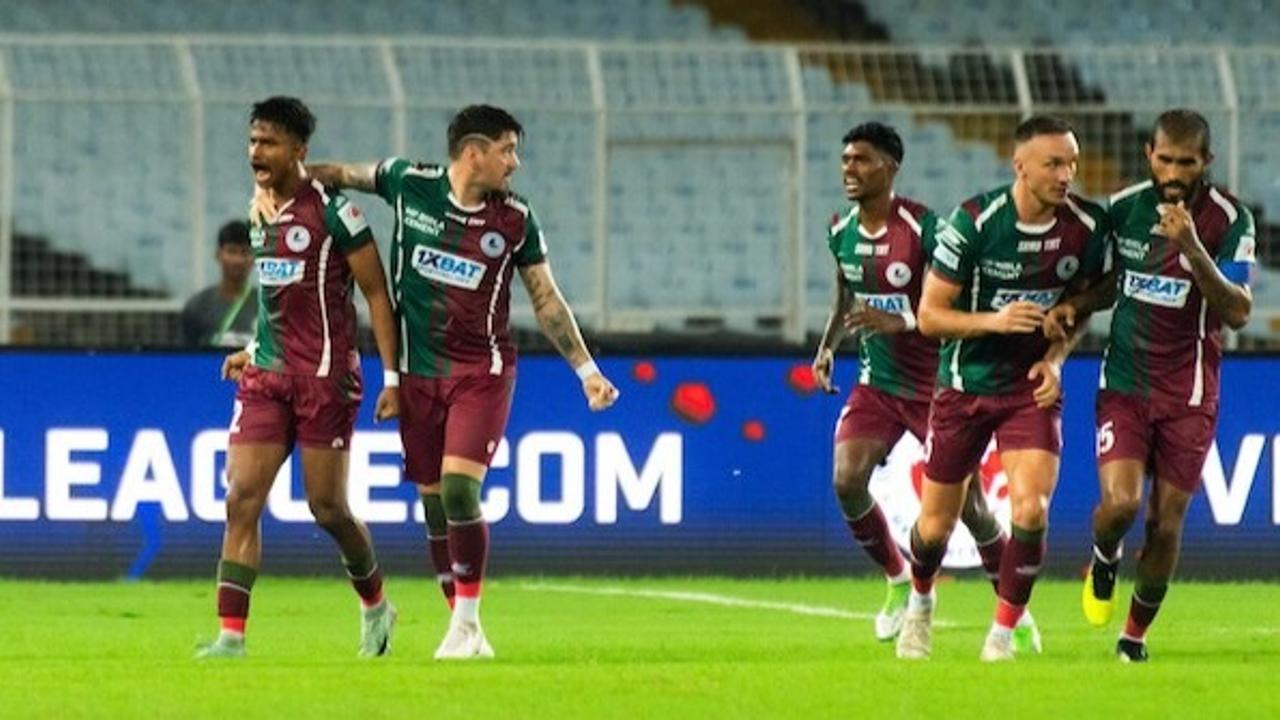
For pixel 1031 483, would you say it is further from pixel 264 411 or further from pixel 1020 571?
pixel 264 411

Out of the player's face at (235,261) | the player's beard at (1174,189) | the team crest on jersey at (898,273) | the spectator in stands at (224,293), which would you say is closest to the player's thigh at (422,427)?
the team crest on jersey at (898,273)

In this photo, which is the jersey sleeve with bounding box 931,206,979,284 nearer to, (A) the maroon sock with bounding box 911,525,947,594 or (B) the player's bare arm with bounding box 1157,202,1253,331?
(B) the player's bare arm with bounding box 1157,202,1253,331

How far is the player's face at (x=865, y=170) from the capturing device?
1391 centimetres

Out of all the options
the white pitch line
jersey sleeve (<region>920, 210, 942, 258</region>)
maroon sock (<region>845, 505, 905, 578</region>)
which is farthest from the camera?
the white pitch line

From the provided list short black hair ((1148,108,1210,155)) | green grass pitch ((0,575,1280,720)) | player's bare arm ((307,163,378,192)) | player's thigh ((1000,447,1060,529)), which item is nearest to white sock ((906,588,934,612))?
green grass pitch ((0,575,1280,720))

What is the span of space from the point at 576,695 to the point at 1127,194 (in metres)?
3.23

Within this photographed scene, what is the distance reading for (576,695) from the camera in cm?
1048

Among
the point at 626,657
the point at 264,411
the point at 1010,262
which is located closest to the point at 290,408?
the point at 264,411

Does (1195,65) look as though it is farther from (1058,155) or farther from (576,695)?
(576,695)

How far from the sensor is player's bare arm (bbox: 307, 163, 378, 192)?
12.6 meters

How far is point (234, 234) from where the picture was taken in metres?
18.8

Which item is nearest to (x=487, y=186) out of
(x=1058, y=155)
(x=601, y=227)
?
(x=1058, y=155)

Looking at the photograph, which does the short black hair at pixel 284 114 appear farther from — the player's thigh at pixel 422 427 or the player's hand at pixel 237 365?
the player's thigh at pixel 422 427

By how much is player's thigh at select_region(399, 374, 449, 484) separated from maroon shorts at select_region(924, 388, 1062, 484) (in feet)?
6.13
